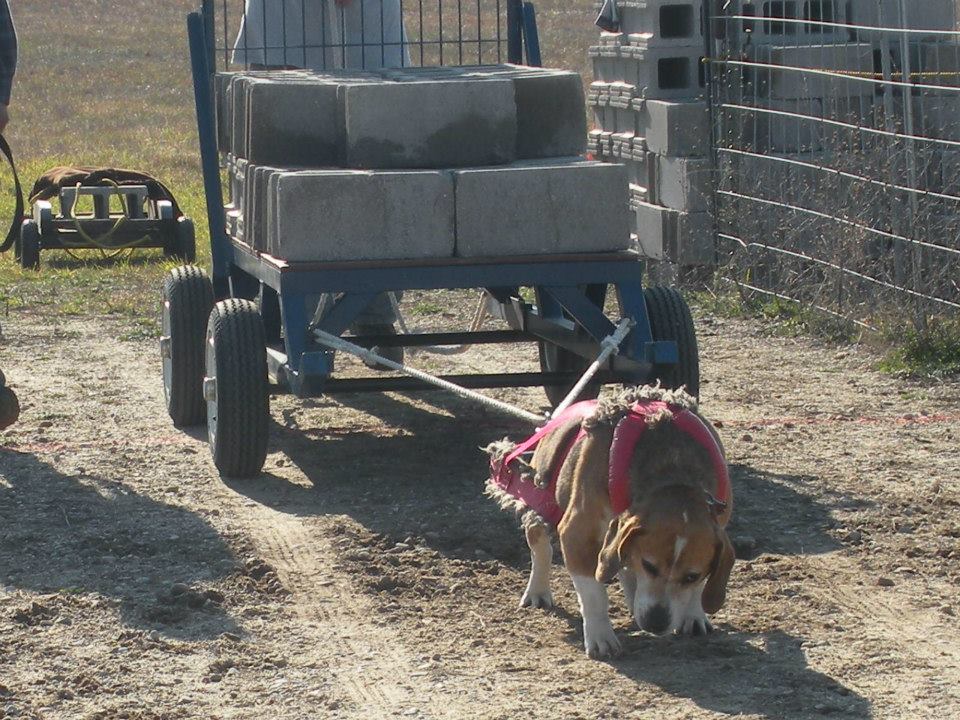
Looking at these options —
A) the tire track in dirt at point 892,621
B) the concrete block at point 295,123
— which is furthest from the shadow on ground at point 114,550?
the tire track in dirt at point 892,621

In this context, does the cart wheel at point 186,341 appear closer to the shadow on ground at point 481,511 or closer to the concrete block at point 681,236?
the shadow on ground at point 481,511

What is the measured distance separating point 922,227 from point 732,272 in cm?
189

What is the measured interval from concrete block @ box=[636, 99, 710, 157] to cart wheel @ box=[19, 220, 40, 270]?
4.54 metres

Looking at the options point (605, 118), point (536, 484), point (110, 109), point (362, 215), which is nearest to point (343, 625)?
point (536, 484)

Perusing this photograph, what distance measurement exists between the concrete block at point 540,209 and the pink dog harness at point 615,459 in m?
1.34

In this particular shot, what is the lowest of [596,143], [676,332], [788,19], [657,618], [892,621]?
[892,621]

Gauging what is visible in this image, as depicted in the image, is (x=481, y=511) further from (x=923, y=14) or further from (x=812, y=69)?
(x=923, y=14)

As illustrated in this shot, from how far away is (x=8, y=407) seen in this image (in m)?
A: 7.05

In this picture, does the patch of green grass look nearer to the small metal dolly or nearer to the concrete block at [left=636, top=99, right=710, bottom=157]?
the concrete block at [left=636, top=99, right=710, bottom=157]

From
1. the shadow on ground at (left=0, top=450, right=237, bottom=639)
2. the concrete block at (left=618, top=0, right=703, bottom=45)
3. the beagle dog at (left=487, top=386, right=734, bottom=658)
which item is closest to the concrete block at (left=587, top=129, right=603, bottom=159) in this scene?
the concrete block at (left=618, top=0, right=703, bottom=45)

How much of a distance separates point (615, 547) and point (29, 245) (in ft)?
28.8

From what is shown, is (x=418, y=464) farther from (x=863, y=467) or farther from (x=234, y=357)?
(x=863, y=467)

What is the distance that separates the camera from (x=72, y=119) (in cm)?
2605

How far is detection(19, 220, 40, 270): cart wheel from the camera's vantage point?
12.1 metres
